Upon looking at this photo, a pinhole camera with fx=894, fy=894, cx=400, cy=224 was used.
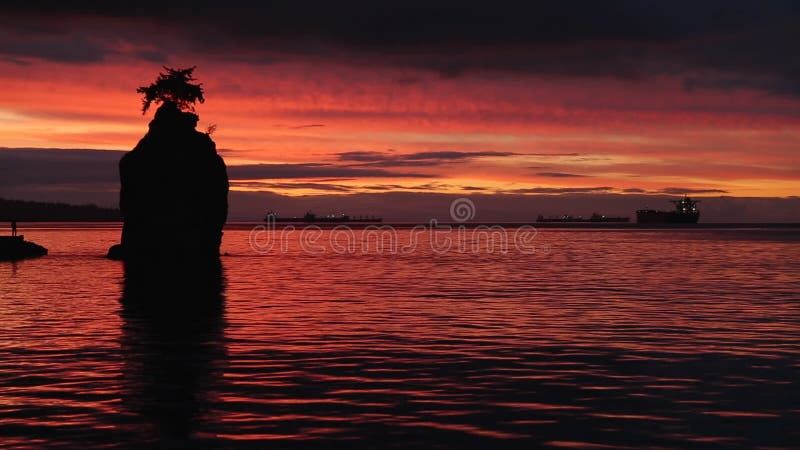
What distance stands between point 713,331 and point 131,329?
21500 millimetres

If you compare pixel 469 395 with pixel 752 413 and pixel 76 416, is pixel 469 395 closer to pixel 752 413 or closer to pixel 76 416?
pixel 752 413

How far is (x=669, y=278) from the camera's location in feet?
207

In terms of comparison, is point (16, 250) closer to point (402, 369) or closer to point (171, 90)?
point (171, 90)

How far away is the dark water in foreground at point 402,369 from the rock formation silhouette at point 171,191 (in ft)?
121

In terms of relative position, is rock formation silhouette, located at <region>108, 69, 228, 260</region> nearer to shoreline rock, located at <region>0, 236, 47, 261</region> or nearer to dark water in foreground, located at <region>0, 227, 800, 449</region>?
shoreline rock, located at <region>0, 236, 47, 261</region>

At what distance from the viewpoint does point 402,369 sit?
24156 millimetres

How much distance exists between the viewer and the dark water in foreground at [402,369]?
1686 cm

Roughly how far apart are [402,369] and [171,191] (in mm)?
67329

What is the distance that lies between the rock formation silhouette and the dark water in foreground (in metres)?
37.0

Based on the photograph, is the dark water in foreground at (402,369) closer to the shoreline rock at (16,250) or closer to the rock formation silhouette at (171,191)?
the rock formation silhouette at (171,191)

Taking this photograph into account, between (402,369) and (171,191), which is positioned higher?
(171,191)

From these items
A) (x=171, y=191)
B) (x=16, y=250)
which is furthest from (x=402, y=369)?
(x=16, y=250)

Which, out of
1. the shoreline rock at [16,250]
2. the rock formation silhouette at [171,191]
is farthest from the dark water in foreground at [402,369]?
the shoreline rock at [16,250]

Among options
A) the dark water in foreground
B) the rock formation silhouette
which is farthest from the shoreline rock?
the dark water in foreground
